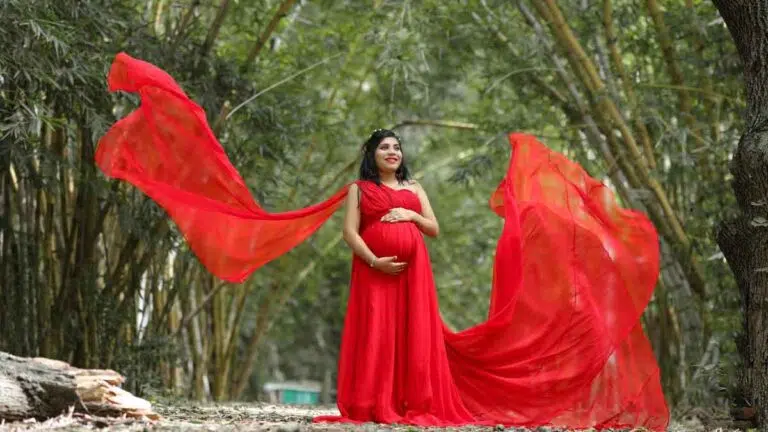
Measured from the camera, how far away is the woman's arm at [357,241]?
5.00m

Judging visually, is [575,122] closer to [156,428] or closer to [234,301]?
[234,301]

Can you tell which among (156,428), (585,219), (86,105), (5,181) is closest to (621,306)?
(585,219)

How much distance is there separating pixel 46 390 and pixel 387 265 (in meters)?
1.53

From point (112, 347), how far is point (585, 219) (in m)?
3.22

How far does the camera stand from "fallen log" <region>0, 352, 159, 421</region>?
13.3 feet

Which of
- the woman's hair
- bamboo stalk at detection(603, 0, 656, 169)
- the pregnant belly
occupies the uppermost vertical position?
bamboo stalk at detection(603, 0, 656, 169)

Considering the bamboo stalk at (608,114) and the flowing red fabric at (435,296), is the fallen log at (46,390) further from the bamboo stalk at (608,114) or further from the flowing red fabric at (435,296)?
the bamboo stalk at (608,114)

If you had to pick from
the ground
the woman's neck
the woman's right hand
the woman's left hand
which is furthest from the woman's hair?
the ground

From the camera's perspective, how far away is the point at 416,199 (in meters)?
5.16

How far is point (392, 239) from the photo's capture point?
16.5 feet

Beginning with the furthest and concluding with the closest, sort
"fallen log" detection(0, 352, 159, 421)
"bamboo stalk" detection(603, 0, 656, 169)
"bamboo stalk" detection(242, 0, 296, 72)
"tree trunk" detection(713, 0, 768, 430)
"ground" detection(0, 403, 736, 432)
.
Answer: "bamboo stalk" detection(603, 0, 656, 169) → "bamboo stalk" detection(242, 0, 296, 72) → "tree trunk" detection(713, 0, 768, 430) → "fallen log" detection(0, 352, 159, 421) → "ground" detection(0, 403, 736, 432)

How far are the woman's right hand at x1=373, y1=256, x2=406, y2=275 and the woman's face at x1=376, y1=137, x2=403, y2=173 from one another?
389 millimetres

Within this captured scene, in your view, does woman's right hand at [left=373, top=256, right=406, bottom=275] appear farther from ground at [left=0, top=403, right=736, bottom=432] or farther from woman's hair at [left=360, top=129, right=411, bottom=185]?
ground at [left=0, top=403, right=736, bottom=432]

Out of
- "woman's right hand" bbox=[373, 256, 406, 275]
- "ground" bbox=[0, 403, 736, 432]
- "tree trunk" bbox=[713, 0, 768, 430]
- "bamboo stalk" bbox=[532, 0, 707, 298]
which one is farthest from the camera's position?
"bamboo stalk" bbox=[532, 0, 707, 298]
